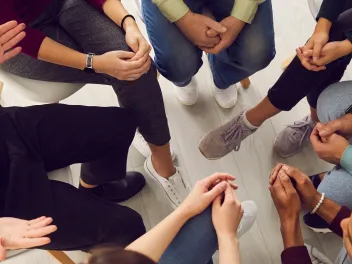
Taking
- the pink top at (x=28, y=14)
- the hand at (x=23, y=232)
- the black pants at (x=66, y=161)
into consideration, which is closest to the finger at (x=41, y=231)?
the hand at (x=23, y=232)

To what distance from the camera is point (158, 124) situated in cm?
125

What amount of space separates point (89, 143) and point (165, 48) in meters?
0.34

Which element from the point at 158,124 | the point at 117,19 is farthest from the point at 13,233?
the point at 117,19

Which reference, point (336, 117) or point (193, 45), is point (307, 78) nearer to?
point (336, 117)

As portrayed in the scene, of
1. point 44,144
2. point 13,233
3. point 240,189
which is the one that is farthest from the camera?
point 240,189

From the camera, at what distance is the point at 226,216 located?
99cm

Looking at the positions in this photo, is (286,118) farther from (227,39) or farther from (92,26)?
(92,26)

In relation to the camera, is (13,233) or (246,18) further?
(246,18)

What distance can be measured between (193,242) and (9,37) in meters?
0.63

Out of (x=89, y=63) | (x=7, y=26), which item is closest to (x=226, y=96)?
(x=89, y=63)

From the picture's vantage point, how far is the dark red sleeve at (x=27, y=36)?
1044 millimetres

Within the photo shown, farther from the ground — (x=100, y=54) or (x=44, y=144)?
(x=100, y=54)

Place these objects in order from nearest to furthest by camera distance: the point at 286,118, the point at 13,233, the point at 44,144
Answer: the point at 13,233
the point at 44,144
the point at 286,118

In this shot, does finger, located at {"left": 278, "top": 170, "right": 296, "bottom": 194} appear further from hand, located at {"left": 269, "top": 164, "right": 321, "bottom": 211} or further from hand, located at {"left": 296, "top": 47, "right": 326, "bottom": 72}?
hand, located at {"left": 296, "top": 47, "right": 326, "bottom": 72}
